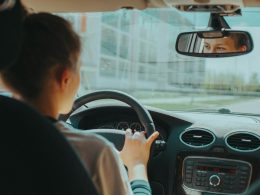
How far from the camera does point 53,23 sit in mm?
2176

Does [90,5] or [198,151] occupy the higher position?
[90,5]

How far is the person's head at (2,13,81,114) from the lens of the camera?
2.14 m

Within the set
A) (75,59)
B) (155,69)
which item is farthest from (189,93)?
(75,59)

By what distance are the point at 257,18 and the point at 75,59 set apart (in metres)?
2.49

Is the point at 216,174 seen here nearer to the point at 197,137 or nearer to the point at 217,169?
the point at 217,169

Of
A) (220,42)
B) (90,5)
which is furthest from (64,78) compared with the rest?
(220,42)

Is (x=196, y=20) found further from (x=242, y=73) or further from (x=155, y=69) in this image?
(x=155, y=69)

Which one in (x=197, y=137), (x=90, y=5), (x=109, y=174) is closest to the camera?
(x=109, y=174)

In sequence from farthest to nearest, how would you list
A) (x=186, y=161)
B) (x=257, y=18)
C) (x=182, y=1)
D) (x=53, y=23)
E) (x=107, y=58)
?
(x=107, y=58)
(x=257, y=18)
(x=186, y=161)
(x=182, y=1)
(x=53, y=23)

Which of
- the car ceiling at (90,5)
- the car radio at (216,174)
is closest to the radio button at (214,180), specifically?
the car radio at (216,174)

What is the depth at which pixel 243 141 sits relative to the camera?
402 centimetres

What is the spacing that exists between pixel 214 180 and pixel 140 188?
1.34m

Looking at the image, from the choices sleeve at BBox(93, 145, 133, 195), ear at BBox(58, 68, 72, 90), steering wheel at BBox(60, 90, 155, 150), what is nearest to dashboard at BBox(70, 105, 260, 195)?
steering wheel at BBox(60, 90, 155, 150)

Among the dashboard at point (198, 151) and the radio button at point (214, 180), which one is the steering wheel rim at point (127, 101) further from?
the radio button at point (214, 180)
